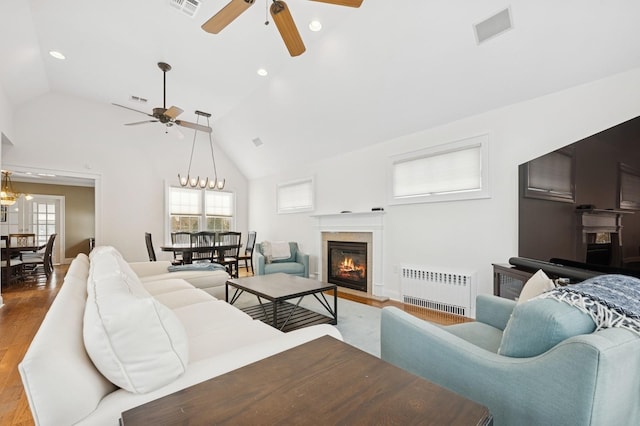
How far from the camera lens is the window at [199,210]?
6.44 meters

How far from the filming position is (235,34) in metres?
3.35

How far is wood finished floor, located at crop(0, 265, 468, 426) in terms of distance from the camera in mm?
1758

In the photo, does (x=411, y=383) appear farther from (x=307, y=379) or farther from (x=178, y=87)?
(x=178, y=87)

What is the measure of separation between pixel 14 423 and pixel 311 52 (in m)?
4.31

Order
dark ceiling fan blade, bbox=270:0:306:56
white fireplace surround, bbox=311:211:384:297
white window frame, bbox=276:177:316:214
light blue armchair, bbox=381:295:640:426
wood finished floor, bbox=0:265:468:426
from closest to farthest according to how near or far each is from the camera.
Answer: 1. light blue armchair, bbox=381:295:640:426
2. wood finished floor, bbox=0:265:468:426
3. dark ceiling fan blade, bbox=270:0:306:56
4. white fireplace surround, bbox=311:211:384:297
5. white window frame, bbox=276:177:316:214

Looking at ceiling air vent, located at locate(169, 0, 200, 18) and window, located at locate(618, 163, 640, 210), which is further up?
ceiling air vent, located at locate(169, 0, 200, 18)

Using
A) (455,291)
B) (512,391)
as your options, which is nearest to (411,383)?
(512,391)

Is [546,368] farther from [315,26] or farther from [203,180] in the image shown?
[203,180]

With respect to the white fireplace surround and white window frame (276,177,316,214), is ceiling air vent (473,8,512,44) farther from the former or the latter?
white window frame (276,177,316,214)

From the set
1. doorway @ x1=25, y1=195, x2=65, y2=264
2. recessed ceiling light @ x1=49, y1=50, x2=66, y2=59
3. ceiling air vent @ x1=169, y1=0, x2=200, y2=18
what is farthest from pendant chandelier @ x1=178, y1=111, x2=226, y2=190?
doorway @ x1=25, y1=195, x2=65, y2=264

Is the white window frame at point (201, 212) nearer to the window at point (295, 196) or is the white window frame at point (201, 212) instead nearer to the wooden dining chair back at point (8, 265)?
the window at point (295, 196)

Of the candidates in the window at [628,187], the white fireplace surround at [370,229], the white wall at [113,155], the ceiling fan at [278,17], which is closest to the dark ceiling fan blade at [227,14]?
the ceiling fan at [278,17]

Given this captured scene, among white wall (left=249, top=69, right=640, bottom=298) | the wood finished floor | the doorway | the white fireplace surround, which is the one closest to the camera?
the wood finished floor

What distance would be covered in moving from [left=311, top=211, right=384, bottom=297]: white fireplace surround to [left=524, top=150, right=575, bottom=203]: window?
1939 millimetres
